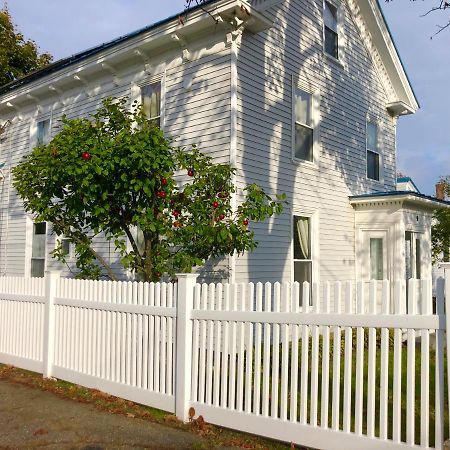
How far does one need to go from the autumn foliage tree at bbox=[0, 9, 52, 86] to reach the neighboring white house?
9.24 metres

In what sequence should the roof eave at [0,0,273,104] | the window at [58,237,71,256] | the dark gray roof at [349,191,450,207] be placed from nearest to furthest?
1. the window at [58,237,71,256]
2. the roof eave at [0,0,273,104]
3. the dark gray roof at [349,191,450,207]

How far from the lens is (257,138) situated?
32.9 ft

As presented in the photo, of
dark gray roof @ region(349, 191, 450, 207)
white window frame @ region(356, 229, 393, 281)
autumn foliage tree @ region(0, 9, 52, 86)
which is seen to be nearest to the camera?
dark gray roof @ region(349, 191, 450, 207)

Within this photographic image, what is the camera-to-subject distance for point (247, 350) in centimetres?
507

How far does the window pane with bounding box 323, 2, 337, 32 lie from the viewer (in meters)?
12.9

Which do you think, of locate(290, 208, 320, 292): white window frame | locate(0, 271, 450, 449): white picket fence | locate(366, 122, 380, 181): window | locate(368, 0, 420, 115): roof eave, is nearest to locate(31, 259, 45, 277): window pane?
locate(0, 271, 450, 449): white picket fence

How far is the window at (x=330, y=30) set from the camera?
12.8m

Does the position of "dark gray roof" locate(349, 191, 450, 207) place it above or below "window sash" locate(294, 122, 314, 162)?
below

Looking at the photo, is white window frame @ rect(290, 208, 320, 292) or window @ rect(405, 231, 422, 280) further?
window @ rect(405, 231, 422, 280)

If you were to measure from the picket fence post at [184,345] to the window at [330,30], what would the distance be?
9.25m

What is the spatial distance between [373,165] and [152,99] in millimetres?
6955

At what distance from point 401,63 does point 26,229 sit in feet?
39.8

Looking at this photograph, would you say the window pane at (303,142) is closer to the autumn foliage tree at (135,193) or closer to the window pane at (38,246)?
the autumn foliage tree at (135,193)

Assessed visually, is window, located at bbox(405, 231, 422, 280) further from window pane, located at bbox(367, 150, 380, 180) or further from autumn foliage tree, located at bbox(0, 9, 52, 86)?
autumn foliage tree, located at bbox(0, 9, 52, 86)
